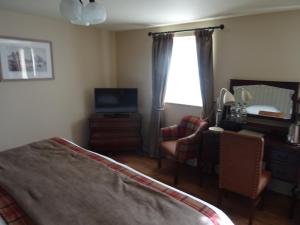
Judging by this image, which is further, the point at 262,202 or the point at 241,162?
the point at 262,202

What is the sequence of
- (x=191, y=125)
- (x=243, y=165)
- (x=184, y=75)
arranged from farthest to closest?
(x=184, y=75), (x=191, y=125), (x=243, y=165)

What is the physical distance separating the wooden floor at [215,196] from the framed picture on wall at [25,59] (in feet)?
6.06

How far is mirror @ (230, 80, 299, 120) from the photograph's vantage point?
258 cm

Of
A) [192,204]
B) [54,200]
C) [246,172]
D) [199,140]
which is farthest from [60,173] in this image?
[199,140]

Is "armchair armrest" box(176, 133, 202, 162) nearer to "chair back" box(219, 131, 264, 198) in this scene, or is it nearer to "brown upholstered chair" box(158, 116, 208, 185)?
"brown upholstered chair" box(158, 116, 208, 185)

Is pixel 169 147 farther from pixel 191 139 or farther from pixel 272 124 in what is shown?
pixel 272 124

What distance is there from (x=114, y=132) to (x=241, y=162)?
2208mm

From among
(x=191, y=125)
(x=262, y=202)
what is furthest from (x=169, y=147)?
(x=262, y=202)

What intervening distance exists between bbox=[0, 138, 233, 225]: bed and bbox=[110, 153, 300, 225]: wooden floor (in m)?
1.26

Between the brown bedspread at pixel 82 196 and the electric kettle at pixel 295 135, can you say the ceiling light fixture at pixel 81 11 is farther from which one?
the electric kettle at pixel 295 135

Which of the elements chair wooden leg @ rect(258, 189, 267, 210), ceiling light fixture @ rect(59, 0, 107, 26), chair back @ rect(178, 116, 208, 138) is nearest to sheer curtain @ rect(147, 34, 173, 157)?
chair back @ rect(178, 116, 208, 138)

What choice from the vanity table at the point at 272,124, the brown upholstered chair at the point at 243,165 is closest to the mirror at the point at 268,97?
the vanity table at the point at 272,124

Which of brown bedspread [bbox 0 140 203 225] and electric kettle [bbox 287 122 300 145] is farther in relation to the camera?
electric kettle [bbox 287 122 300 145]

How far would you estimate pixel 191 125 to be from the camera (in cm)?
331
